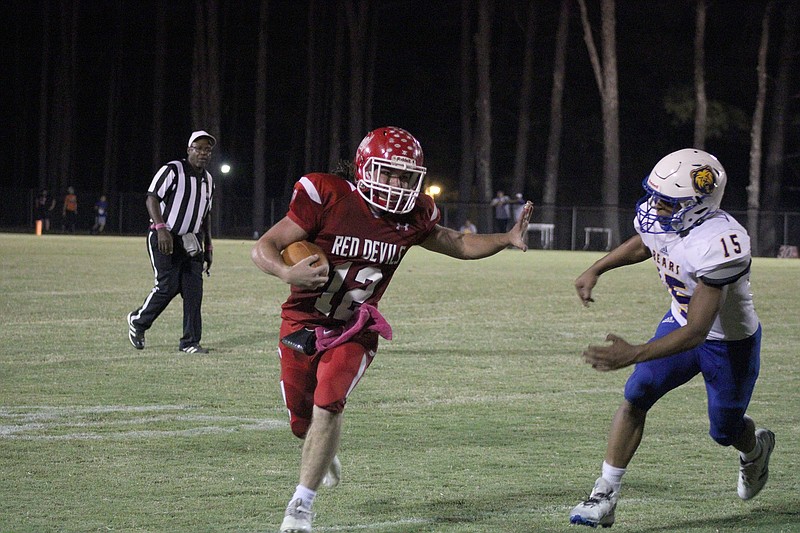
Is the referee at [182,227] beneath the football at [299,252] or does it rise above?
beneath

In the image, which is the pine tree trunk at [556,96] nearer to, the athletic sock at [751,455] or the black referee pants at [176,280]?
the black referee pants at [176,280]

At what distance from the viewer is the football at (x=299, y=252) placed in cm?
491

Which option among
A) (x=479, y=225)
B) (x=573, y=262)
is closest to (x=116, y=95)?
(x=479, y=225)

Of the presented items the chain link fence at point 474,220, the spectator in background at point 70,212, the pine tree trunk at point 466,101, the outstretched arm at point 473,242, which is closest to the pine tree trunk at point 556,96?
the chain link fence at point 474,220

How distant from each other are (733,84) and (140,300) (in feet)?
129

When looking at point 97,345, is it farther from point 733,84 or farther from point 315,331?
point 733,84

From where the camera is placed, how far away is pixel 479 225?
143ft

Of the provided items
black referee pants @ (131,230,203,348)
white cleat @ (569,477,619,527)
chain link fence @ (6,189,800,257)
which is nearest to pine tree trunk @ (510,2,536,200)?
chain link fence @ (6,189,800,257)

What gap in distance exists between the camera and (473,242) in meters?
5.57

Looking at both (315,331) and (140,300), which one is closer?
(315,331)

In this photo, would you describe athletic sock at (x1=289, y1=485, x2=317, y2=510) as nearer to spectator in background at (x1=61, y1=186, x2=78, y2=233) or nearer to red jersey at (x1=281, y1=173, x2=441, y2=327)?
red jersey at (x1=281, y1=173, x2=441, y2=327)

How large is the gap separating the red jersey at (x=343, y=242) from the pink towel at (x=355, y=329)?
0.14ft

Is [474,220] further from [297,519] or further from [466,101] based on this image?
[297,519]

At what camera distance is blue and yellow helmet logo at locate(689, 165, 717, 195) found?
192 inches
